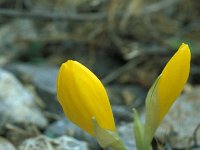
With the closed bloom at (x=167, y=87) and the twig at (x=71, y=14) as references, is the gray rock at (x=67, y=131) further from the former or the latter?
the twig at (x=71, y=14)

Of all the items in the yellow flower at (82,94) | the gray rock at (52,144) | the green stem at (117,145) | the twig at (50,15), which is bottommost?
the green stem at (117,145)

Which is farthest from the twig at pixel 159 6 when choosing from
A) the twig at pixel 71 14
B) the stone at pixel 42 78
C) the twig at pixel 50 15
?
the stone at pixel 42 78

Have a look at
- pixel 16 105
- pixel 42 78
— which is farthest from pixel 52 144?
pixel 42 78

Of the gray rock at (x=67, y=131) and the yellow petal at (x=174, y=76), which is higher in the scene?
the gray rock at (x=67, y=131)

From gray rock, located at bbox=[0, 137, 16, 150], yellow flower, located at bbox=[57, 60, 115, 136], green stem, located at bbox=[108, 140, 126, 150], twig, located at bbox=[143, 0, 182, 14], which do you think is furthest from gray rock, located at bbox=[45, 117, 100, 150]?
twig, located at bbox=[143, 0, 182, 14]

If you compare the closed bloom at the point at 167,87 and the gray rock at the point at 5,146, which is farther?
the gray rock at the point at 5,146

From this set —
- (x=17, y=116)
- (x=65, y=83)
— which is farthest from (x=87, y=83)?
(x=17, y=116)

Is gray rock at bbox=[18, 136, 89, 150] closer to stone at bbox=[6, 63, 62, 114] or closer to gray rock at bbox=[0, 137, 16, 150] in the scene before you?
gray rock at bbox=[0, 137, 16, 150]
